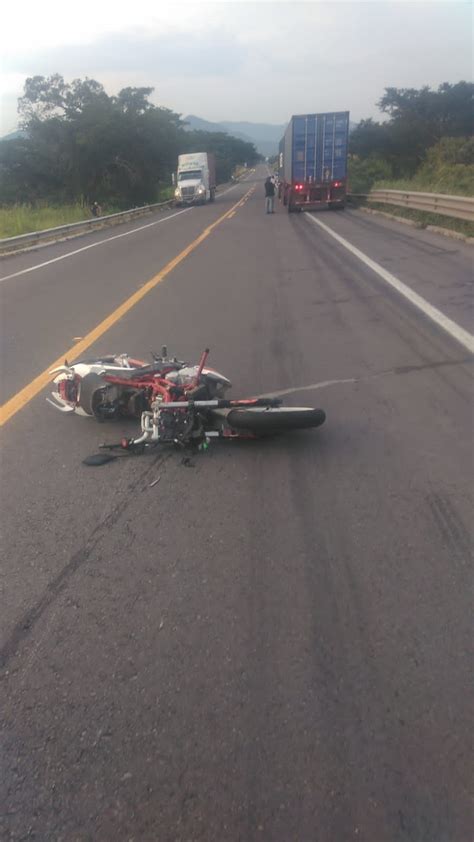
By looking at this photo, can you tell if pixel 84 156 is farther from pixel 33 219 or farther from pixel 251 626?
pixel 251 626

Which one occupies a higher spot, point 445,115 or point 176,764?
point 445,115

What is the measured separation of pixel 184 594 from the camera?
9.97 feet

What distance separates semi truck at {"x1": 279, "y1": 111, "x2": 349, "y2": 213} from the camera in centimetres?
2856

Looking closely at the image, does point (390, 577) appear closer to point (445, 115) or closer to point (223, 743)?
point (223, 743)

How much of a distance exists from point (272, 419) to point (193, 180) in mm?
41598

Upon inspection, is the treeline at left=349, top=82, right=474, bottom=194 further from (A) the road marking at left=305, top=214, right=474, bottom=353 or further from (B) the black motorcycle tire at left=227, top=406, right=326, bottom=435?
(B) the black motorcycle tire at left=227, top=406, right=326, bottom=435

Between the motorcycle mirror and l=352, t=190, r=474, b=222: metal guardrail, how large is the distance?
13.5 metres

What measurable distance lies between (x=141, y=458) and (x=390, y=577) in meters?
Result: 2.06

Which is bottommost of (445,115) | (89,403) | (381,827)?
(381,827)

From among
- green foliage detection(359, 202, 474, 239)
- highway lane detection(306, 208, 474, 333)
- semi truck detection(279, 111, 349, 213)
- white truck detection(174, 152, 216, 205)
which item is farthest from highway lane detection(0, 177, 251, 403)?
white truck detection(174, 152, 216, 205)

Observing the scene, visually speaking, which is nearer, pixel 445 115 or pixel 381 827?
pixel 381 827

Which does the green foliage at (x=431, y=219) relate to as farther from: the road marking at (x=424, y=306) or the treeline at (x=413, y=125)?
the treeline at (x=413, y=125)

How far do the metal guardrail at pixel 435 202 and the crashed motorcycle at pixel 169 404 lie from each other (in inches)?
504

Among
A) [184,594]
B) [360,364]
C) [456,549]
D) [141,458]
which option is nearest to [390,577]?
[456,549]
